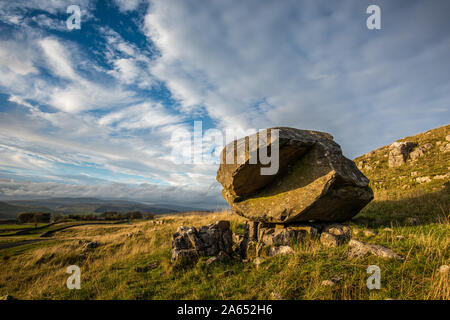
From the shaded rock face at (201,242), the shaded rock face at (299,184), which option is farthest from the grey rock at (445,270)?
the shaded rock face at (201,242)

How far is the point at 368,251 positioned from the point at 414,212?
24.1 ft

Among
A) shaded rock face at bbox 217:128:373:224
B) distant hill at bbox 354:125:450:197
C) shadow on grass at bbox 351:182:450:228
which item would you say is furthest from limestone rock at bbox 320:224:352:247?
distant hill at bbox 354:125:450:197

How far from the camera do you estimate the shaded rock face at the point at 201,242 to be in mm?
8552

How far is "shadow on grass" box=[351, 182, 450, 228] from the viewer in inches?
366

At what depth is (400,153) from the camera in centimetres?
2344

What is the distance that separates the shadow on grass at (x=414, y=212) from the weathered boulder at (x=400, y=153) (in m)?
11.3

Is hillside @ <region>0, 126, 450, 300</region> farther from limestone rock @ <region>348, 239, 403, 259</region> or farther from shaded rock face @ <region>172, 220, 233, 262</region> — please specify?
shaded rock face @ <region>172, 220, 233, 262</region>

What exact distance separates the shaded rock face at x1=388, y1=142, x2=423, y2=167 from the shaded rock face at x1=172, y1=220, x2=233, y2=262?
25123 millimetres

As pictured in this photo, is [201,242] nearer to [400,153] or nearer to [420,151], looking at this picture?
[400,153]

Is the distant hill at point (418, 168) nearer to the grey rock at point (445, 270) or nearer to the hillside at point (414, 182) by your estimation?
the hillside at point (414, 182)

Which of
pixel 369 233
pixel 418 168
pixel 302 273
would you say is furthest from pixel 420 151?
pixel 302 273
